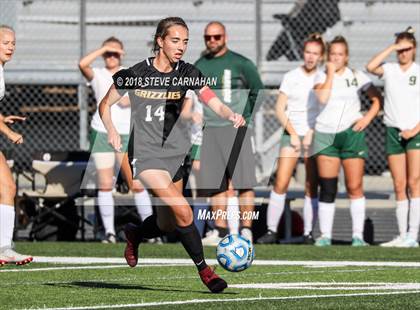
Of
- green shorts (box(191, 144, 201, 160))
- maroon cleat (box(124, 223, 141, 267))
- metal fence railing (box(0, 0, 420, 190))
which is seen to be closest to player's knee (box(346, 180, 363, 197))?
green shorts (box(191, 144, 201, 160))

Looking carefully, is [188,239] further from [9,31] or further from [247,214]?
[247,214]

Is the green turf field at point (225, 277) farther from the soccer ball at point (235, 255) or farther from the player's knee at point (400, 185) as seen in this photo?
the player's knee at point (400, 185)

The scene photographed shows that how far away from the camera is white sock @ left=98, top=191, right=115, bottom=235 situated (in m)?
13.1

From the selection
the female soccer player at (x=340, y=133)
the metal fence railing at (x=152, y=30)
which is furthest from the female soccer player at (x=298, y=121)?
the metal fence railing at (x=152, y=30)

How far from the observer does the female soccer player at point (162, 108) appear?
801cm

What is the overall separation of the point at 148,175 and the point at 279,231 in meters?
5.89

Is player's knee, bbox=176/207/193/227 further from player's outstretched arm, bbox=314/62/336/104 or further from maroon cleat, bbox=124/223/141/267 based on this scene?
player's outstretched arm, bbox=314/62/336/104

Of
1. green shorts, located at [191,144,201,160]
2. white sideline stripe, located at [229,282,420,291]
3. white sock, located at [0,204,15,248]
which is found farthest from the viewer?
green shorts, located at [191,144,201,160]

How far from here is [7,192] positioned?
9.63m

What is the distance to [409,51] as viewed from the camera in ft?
41.5

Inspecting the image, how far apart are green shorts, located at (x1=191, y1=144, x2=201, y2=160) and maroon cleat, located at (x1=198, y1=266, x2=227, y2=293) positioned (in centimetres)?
545

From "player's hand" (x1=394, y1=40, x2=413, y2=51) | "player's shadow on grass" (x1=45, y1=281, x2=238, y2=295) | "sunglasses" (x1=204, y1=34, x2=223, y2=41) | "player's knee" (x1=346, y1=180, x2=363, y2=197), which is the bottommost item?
"player's shadow on grass" (x1=45, y1=281, x2=238, y2=295)

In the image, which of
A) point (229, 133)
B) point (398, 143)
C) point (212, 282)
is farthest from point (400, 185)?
point (212, 282)

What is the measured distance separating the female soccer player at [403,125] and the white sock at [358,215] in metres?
0.37
